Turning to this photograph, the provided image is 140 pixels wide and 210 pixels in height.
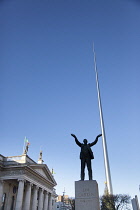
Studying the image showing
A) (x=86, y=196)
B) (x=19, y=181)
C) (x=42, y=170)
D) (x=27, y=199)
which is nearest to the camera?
(x=86, y=196)

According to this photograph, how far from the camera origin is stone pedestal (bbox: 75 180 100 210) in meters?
10.3

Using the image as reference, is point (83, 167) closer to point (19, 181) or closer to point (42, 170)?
point (19, 181)

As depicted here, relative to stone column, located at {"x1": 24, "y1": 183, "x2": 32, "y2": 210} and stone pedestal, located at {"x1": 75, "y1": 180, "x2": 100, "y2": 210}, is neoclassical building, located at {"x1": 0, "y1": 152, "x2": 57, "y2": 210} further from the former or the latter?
stone pedestal, located at {"x1": 75, "y1": 180, "x2": 100, "y2": 210}

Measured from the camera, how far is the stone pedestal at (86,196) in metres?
10.3

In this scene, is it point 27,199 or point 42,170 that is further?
point 42,170

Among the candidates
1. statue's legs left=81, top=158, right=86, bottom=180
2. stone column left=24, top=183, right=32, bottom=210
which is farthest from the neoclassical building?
statue's legs left=81, top=158, right=86, bottom=180

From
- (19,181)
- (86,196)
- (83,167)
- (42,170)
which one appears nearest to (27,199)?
(19,181)

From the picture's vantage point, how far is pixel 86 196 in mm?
10602

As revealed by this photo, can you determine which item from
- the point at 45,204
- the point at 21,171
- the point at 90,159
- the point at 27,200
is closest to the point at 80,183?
the point at 90,159

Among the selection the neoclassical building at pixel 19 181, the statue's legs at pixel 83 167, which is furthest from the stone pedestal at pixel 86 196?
the neoclassical building at pixel 19 181

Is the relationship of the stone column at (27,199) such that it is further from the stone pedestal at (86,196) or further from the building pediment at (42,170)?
the stone pedestal at (86,196)

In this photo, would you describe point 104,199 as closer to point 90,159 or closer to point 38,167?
point 38,167

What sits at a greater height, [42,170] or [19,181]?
[42,170]

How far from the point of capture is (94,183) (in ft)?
35.6
